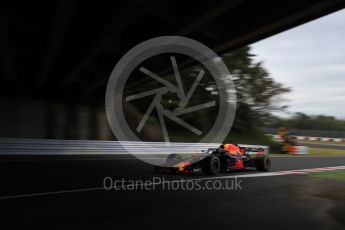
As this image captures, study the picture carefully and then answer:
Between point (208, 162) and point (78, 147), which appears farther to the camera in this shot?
point (78, 147)

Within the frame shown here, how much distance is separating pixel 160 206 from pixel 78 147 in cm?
1301

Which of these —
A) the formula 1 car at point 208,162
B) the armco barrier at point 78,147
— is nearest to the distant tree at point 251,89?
the armco barrier at point 78,147

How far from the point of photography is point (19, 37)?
1144 centimetres

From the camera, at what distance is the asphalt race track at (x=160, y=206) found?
18.3ft

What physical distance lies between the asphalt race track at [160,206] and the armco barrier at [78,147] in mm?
6989

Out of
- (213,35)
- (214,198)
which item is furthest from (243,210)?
(213,35)

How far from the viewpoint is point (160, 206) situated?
6719 mm

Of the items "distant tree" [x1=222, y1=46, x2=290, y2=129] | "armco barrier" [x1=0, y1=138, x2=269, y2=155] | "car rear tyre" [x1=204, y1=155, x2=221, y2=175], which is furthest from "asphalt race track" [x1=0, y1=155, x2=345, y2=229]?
"distant tree" [x1=222, y1=46, x2=290, y2=129]

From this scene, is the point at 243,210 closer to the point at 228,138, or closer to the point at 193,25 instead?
the point at 193,25

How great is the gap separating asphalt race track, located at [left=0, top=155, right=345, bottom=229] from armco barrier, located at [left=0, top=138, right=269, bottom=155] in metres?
6.99

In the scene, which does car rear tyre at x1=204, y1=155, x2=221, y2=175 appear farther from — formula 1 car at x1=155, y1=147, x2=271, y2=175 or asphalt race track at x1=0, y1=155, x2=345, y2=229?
asphalt race track at x1=0, y1=155, x2=345, y2=229

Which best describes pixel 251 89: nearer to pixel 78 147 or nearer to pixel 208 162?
pixel 78 147

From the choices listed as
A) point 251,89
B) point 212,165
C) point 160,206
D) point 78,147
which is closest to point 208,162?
point 212,165

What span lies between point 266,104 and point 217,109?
4.75m
